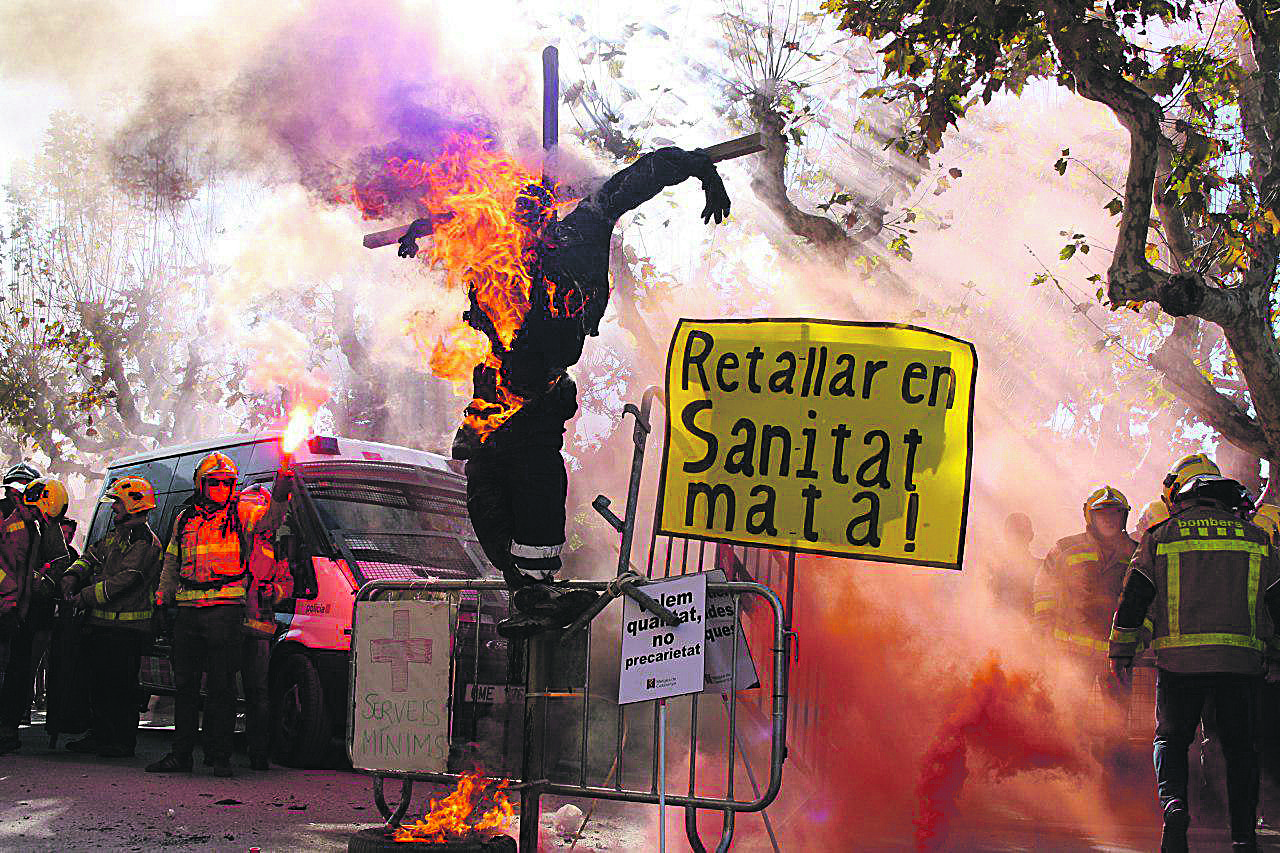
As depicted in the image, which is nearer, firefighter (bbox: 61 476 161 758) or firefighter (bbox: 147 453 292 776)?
firefighter (bbox: 147 453 292 776)

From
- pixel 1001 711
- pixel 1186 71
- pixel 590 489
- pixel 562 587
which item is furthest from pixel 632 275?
pixel 562 587

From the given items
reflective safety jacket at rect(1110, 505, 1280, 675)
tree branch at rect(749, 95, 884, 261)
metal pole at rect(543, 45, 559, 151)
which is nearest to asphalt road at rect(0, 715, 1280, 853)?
reflective safety jacket at rect(1110, 505, 1280, 675)

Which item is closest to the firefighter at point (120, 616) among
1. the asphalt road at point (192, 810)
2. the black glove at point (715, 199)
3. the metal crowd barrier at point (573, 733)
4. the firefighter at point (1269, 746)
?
the asphalt road at point (192, 810)

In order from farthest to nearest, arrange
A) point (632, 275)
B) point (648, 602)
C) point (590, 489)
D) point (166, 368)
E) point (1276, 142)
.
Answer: point (166, 368)
point (590, 489)
point (632, 275)
point (1276, 142)
point (648, 602)

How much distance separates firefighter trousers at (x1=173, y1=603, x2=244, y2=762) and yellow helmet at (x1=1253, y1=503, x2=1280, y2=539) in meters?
6.78

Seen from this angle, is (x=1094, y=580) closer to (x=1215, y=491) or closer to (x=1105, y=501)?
(x=1105, y=501)

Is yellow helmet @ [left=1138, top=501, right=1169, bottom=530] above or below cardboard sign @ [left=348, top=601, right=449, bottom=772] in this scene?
above

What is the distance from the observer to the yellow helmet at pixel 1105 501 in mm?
9094

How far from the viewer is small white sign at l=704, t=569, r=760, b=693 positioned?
5336mm

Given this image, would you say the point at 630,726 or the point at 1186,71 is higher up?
the point at 1186,71

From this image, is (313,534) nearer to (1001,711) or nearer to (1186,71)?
(1001,711)

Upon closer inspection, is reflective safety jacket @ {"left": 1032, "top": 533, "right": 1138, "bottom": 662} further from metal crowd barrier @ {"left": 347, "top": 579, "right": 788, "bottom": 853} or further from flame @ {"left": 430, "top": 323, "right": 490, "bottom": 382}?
flame @ {"left": 430, "top": 323, "right": 490, "bottom": 382}

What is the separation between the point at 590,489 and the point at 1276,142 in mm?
13259

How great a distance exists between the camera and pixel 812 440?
5977mm
